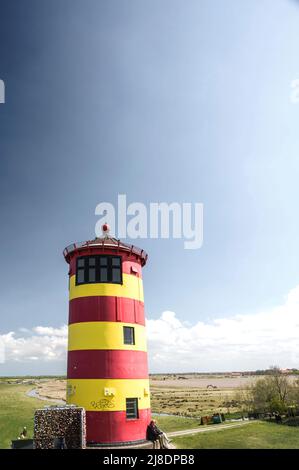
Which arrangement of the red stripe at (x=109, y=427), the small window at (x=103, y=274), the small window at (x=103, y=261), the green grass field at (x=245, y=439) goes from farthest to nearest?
the small window at (x=103, y=261)
the small window at (x=103, y=274)
the green grass field at (x=245, y=439)
the red stripe at (x=109, y=427)

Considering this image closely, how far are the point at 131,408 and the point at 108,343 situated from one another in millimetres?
3753

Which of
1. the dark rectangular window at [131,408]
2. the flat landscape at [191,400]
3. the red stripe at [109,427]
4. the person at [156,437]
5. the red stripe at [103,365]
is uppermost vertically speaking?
the red stripe at [103,365]

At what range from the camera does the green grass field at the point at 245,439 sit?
21.5 meters

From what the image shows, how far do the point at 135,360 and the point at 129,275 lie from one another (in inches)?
194

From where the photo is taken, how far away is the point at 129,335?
21797mm

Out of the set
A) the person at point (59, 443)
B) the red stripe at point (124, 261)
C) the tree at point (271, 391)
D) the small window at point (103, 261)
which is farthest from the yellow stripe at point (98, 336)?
the tree at point (271, 391)

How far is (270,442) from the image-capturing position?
23.1m

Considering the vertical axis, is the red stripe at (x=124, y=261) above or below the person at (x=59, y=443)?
above

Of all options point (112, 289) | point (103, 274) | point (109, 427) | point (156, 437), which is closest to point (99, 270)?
point (103, 274)

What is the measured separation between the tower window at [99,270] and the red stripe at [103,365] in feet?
13.2

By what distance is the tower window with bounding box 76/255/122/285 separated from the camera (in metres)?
22.0

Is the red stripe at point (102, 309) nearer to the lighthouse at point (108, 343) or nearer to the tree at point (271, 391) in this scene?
the lighthouse at point (108, 343)

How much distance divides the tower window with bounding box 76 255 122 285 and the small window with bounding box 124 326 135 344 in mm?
2741
